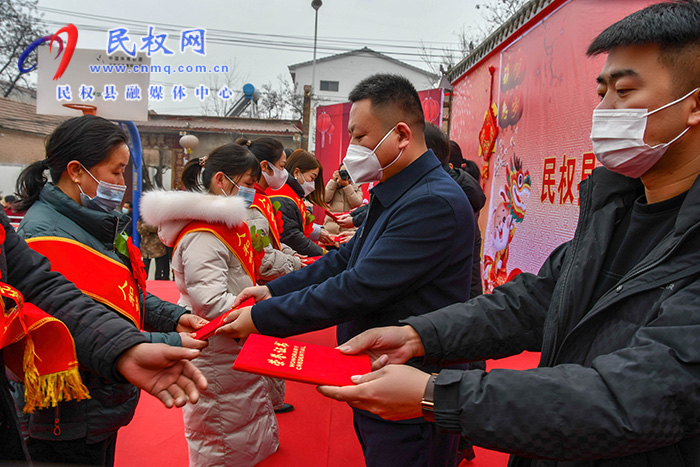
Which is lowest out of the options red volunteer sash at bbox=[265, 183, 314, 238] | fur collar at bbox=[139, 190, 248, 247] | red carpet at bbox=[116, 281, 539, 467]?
red carpet at bbox=[116, 281, 539, 467]

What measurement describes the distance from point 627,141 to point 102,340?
4.99 ft

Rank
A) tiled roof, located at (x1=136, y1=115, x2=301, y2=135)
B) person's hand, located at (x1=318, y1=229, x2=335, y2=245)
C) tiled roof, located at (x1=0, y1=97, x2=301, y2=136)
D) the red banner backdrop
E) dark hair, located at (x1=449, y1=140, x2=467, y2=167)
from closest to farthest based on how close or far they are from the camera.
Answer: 1. the red banner backdrop
2. dark hair, located at (x1=449, y1=140, x2=467, y2=167)
3. person's hand, located at (x1=318, y1=229, x2=335, y2=245)
4. tiled roof, located at (x1=0, y1=97, x2=301, y2=136)
5. tiled roof, located at (x1=136, y1=115, x2=301, y2=135)

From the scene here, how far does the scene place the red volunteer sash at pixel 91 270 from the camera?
61.4 inches

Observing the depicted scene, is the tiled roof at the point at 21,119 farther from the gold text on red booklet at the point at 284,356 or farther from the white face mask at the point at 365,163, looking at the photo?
the gold text on red booklet at the point at 284,356

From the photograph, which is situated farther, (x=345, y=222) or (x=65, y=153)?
(x=345, y=222)

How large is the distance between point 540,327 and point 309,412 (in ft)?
8.00

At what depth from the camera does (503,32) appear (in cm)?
542

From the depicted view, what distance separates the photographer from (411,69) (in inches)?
1265

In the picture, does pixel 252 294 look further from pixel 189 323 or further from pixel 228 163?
pixel 228 163

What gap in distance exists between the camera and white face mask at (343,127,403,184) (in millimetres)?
1834

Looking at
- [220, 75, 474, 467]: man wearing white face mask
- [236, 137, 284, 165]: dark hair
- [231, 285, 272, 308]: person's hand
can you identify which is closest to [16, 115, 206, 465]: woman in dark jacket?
[231, 285, 272, 308]: person's hand

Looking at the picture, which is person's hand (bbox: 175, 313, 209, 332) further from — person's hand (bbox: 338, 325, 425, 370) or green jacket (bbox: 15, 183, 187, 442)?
person's hand (bbox: 338, 325, 425, 370)

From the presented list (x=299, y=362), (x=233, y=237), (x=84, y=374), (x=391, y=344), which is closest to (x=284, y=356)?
(x=299, y=362)

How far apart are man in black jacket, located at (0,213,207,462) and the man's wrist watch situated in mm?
745
